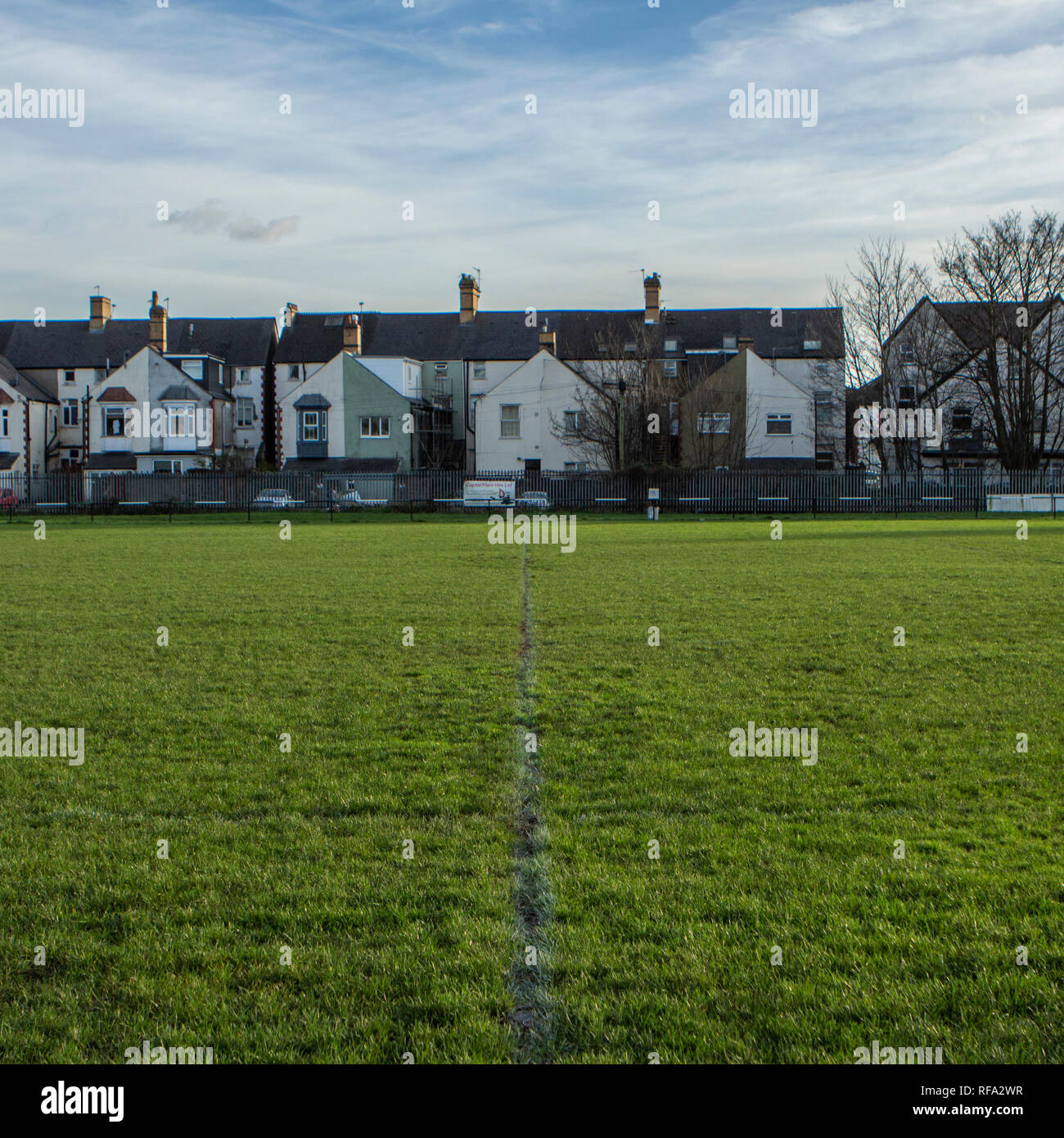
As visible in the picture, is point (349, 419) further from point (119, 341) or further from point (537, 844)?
point (537, 844)

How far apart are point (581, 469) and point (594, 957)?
195 ft

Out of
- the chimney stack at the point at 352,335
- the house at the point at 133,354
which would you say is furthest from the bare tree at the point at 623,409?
the house at the point at 133,354

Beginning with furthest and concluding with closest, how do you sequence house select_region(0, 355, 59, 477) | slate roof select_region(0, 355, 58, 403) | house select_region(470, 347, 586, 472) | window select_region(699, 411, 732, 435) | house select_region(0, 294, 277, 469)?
1. house select_region(0, 294, 277, 469)
2. slate roof select_region(0, 355, 58, 403)
3. house select_region(0, 355, 59, 477)
4. house select_region(470, 347, 586, 472)
5. window select_region(699, 411, 732, 435)

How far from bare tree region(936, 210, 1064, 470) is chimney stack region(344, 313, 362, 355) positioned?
3552 centimetres

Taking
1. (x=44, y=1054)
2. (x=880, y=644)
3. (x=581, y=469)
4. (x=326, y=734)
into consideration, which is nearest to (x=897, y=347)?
(x=581, y=469)

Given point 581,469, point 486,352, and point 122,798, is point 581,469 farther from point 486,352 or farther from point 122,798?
point 122,798

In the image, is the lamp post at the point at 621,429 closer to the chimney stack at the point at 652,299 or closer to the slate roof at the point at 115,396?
the chimney stack at the point at 652,299

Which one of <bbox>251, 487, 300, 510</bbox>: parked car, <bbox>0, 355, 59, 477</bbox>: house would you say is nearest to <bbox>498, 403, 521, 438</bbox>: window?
<bbox>251, 487, 300, 510</bbox>: parked car

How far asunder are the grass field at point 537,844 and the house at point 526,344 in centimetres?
5409

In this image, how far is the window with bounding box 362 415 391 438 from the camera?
65.2 meters

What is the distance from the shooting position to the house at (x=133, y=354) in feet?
242

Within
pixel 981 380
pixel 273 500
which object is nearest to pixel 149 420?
pixel 273 500

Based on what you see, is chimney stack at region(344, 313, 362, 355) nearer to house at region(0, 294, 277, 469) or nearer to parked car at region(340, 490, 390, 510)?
house at region(0, 294, 277, 469)
